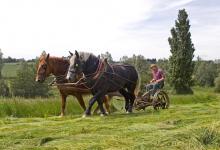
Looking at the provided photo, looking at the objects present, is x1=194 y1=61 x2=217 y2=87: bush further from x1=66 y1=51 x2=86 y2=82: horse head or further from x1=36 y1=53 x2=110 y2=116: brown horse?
x1=66 y1=51 x2=86 y2=82: horse head

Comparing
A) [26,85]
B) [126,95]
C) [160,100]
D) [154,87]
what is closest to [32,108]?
[126,95]

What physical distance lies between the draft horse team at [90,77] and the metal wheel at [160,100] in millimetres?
718

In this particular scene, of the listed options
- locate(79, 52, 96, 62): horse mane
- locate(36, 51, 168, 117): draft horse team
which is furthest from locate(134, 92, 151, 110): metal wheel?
locate(79, 52, 96, 62): horse mane

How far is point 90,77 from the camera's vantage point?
517 inches

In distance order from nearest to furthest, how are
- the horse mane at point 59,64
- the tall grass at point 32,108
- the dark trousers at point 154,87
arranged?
the horse mane at point 59,64, the dark trousers at point 154,87, the tall grass at point 32,108

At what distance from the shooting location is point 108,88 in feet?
44.1

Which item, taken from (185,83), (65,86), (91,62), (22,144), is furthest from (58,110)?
(185,83)

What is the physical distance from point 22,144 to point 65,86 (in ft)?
21.2

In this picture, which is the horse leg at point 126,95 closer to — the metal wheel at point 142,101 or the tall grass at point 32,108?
the metal wheel at point 142,101

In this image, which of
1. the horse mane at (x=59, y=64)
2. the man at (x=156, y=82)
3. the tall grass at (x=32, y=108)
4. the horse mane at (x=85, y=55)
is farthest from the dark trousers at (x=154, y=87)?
the tall grass at (x=32, y=108)

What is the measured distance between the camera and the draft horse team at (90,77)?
13.0 metres

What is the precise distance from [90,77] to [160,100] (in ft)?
9.75

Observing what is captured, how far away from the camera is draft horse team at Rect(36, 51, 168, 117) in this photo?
12969 millimetres

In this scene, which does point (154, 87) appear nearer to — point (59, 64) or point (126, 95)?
point (126, 95)
